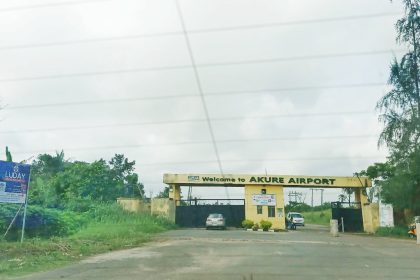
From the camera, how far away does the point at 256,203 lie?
1305 inches

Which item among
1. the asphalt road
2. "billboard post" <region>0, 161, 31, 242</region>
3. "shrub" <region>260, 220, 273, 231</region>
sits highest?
"billboard post" <region>0, 161, 31, 242</region>

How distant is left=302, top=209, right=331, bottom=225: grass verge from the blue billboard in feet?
144

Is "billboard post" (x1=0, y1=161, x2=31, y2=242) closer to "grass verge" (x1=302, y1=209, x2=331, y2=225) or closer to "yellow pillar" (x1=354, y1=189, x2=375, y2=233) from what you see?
"yellow pillar" (x1=354, y1=189, x2=375, y2=233)

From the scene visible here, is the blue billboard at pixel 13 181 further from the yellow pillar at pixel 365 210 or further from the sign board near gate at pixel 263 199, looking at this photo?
the yellow pillar at pixel 365 210

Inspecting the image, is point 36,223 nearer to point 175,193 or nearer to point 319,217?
point 175,193

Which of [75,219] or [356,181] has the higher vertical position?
[356,181]

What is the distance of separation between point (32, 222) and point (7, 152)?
616 cm

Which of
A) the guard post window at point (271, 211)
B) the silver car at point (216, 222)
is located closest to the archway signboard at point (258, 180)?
the guard post window at point (271, 211)

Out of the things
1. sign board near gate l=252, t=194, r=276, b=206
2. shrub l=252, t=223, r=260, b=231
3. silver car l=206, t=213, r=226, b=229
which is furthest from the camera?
sign board near gate l=252, t=194, r=276, b=206

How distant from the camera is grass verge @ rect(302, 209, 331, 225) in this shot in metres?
54.3

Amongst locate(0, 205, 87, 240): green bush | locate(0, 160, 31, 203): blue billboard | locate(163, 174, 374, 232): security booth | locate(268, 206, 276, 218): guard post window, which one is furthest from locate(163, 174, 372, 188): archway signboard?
locate(0, 160, 31, 203): blue billboard

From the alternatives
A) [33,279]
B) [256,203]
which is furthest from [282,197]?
[33,279]

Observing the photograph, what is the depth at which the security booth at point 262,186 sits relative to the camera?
32.8 meters

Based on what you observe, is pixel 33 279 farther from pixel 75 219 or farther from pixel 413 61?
pixel 413 61
